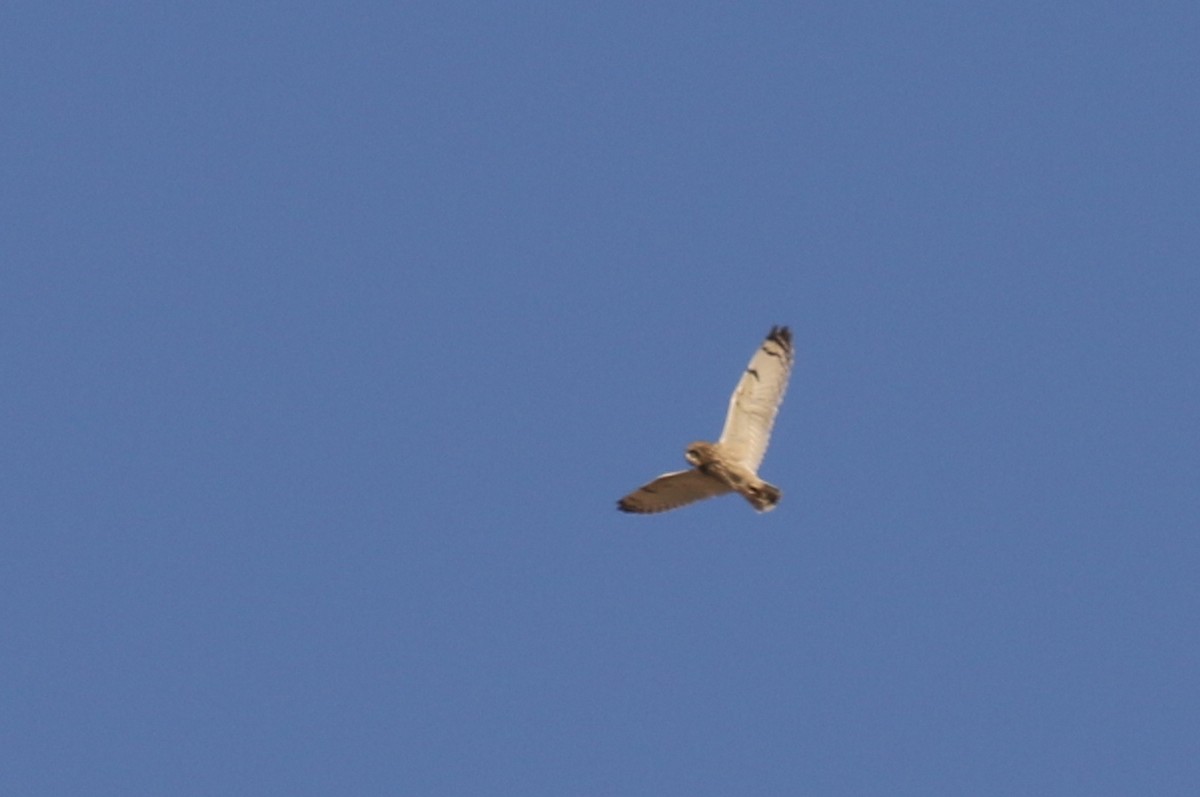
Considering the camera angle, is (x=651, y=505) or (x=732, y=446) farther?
(x=651, y=505)

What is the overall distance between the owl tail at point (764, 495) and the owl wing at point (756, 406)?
0.31m

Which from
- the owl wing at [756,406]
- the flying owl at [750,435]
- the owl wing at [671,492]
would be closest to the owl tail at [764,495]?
the flying owl at [750,435]

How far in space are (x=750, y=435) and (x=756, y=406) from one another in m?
0.37

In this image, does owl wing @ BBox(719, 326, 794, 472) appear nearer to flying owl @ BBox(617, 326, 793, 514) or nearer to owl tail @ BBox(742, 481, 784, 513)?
flying owl @ BBox(617, 326, 793, 514)

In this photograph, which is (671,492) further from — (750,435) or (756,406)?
(756,406)

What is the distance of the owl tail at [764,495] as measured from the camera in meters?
26.8

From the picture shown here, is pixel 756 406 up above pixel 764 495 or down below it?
above

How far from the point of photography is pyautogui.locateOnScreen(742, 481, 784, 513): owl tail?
2683cm

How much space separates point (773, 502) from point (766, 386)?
58.3 inches

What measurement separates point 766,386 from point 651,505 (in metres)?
2.61

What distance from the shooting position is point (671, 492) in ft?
93.0

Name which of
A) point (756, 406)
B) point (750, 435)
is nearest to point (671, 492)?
point (750, 435)

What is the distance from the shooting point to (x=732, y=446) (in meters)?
27.1

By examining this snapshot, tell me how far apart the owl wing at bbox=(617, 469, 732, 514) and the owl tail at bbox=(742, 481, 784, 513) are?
693 millimetres
